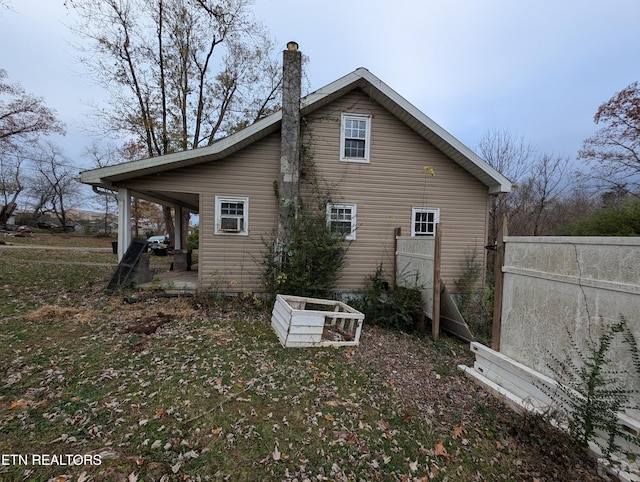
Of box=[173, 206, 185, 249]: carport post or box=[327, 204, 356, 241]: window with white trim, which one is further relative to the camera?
box=[173, 206, 185, 249]: carport post

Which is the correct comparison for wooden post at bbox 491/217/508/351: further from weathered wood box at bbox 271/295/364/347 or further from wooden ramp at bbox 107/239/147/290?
wooden ramp at bbox 107/239/147/290

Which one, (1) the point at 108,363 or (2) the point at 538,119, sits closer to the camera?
(1) the point at 108,363

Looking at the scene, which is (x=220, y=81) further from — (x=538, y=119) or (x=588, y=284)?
(x=538, y=119)

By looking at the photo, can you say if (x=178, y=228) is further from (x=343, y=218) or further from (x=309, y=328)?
(x=309, y=328)

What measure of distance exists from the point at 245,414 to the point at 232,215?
19.1ft

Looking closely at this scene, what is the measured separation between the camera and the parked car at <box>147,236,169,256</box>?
783 inches

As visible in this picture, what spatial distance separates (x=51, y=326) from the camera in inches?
208

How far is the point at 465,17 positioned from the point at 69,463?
573 inches

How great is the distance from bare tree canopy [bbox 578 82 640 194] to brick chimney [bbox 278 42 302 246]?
57.0 feet

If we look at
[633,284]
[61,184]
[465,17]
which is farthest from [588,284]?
[61,184]

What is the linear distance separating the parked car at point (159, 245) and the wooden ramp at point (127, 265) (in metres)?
10.8

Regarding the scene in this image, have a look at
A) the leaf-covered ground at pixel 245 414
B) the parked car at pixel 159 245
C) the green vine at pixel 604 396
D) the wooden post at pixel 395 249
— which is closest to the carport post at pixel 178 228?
the parked car at pixel 159 245

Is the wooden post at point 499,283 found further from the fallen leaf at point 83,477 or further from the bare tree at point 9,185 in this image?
the bare tree at point 9,185

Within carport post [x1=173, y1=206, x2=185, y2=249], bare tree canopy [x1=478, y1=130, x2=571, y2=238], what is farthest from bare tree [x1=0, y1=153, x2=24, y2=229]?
bare tree canopy [x1=478, y1=130, x2=571, y2=238]
